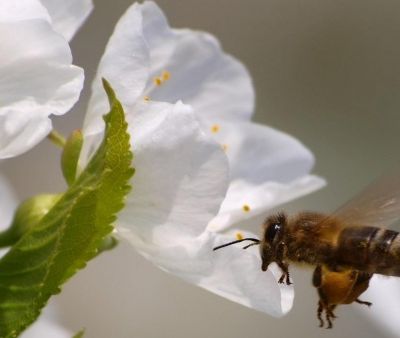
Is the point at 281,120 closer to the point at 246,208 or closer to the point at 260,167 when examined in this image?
the point at 260,167

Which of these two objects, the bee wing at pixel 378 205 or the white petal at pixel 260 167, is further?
the white petal at pixel 260 167

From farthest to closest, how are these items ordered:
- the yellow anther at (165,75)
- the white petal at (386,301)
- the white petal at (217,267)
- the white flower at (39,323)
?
the white petal at (386,301) < the white flower at (39,323) < the yellow anther at (165,75) < the white petal at (217,267)

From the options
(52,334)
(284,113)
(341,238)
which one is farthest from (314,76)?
(341,238)

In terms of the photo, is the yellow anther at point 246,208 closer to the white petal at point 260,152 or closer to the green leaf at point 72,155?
the white petal at point 260,152

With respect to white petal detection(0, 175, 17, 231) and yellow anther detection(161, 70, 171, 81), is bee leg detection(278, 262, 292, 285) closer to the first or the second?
yellow anther detection(161, 70, 171, 81)

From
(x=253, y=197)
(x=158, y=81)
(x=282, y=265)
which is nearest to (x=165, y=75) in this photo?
(x=158, y=81)

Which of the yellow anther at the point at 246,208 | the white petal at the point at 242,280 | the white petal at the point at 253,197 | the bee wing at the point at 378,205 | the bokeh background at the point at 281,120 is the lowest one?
the bokeh background at the point at 281,120

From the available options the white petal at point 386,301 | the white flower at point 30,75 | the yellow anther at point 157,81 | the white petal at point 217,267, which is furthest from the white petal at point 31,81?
the white petal at point 386,301
